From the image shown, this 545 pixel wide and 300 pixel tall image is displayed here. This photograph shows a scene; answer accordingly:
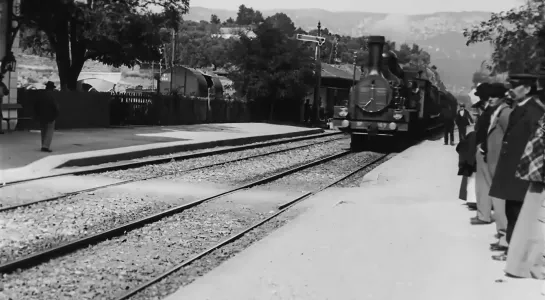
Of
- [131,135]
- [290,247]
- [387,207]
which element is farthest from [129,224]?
[131,135]

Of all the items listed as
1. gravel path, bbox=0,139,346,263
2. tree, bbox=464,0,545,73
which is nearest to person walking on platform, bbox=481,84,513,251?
gravel path, bbox=0,139,346,263

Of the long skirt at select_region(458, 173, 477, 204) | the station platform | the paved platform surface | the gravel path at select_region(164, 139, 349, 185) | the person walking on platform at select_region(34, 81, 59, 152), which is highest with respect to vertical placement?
the person walking on platform at select_region(34, 81, 59, 152)

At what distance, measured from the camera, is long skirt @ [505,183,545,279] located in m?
6.52

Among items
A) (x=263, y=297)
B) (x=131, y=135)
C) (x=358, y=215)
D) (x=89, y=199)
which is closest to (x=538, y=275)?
(x=263, y=297)

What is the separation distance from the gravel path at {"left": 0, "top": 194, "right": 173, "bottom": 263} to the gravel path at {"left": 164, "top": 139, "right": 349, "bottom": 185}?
12.6ft

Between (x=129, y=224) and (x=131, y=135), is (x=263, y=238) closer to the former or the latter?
→ (x=129, y=224)

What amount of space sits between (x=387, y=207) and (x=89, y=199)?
490 centimetres

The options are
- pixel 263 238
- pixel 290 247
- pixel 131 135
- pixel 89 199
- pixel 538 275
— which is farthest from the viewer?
pixel 131 135

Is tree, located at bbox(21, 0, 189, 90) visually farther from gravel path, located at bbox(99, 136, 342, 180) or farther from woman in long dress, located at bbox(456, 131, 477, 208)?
woman in long dress, located at bbox(456, 131, 477, 208)

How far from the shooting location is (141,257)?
27.2 feet

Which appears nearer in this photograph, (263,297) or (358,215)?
(263,297)

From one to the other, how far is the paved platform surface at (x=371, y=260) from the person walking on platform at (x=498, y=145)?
1.00 ft

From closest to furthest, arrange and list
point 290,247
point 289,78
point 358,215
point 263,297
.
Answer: point 263,297 → point 290,247 → point 358,215 → point 289,78

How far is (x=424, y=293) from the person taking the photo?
21.4 ft
